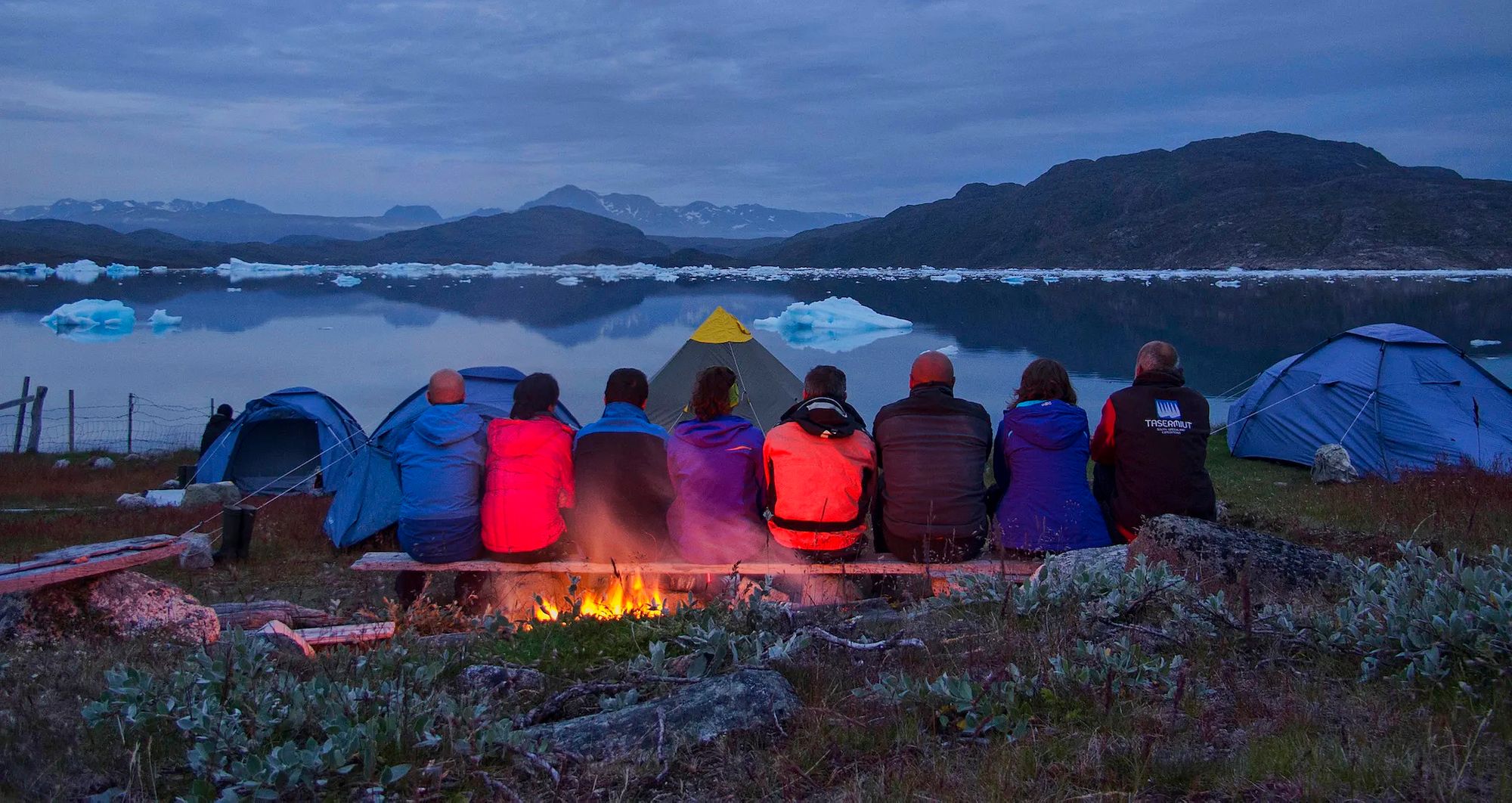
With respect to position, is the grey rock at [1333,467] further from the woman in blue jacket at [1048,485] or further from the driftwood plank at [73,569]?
the driftwood plank at [73,569]

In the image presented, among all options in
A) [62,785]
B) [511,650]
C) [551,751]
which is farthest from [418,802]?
[511,650]

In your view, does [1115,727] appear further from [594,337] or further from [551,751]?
[594,337]

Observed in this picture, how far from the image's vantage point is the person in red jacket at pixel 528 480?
5418 millimetres

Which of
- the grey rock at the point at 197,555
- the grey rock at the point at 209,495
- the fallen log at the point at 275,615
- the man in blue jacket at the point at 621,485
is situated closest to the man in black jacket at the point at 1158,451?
the man in blue jacket at the point at 621,485

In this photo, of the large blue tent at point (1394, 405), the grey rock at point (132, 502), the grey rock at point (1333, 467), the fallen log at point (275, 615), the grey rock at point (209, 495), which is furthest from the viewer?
the large blue tent at point (1394, 405)

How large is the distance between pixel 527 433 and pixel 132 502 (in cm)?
715

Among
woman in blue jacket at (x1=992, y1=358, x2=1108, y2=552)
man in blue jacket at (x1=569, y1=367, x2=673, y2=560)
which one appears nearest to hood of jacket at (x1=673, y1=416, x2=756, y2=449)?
man in blue jacket at (x1=569, y1=367, x2=673, y2=560)

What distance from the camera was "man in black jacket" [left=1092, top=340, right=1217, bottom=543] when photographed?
5250 millimetres

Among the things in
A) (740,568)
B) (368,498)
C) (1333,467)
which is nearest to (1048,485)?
(740,568)

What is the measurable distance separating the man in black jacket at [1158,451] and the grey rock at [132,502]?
9304 millimetres

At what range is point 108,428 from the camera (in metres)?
18.5

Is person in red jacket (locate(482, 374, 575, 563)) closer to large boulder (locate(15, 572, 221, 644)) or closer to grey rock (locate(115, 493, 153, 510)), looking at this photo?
large boulder (locate(15, 572, 221, 644))

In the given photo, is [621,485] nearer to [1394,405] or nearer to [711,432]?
[711,432]

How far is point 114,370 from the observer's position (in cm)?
2772
